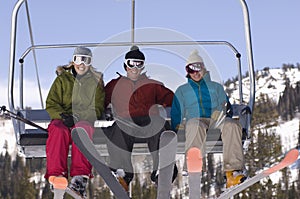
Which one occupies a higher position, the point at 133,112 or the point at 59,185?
the point at 133,112

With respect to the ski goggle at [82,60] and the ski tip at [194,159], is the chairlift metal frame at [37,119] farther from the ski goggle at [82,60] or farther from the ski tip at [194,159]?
the ski tip at [194,159]

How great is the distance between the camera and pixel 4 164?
339ft

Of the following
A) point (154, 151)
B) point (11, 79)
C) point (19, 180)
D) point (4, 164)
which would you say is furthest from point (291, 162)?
point (4, 164)

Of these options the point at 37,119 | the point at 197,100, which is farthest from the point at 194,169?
the point at 37,119

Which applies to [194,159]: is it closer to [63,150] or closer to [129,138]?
[129,138]

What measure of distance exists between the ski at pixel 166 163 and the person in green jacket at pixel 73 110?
0.81m

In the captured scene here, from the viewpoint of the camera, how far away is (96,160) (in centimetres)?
484

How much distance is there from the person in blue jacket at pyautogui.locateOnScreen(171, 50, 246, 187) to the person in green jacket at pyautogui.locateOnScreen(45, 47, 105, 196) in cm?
64

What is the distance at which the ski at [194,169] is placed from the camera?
4020 millimetres

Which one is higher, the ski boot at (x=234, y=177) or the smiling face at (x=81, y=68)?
the smiling face at (x=81, y=68)

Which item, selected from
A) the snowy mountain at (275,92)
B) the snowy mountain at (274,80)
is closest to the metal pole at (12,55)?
the snowy mountain at (275,92)

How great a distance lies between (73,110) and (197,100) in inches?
38.5

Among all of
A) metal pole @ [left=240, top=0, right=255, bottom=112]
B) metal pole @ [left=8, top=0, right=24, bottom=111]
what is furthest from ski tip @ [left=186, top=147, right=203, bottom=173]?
metal pole @ [left=8, top=0, right=24, bottom=111]

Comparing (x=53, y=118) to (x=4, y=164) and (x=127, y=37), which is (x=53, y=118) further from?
(x=4, y=164)
